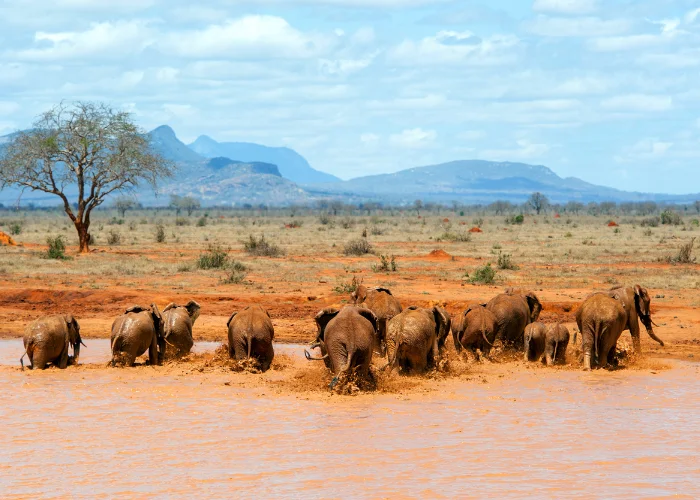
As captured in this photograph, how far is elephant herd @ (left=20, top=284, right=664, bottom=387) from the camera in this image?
1298cm

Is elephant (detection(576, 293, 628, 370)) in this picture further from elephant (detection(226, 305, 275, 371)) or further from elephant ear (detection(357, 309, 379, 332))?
elephant (detection(226, 305, 275, 371))

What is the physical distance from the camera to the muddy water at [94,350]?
53.3 ft

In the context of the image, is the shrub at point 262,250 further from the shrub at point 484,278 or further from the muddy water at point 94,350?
the muddy water at point 94,350

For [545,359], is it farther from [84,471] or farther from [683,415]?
[84,471]

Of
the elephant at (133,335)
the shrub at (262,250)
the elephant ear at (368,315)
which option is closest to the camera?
the elephant ear at (368,315)

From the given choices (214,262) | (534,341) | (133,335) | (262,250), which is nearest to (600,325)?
(534,341)

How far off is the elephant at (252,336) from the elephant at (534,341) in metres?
4.13

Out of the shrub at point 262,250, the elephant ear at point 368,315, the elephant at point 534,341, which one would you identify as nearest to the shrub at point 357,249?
the shrub at point 262,250

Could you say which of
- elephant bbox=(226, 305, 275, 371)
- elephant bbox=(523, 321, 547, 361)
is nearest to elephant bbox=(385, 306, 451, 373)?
elephant bbox=(226, 305, 275, 371)

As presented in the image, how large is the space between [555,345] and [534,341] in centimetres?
37

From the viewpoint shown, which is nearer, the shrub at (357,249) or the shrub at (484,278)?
the shrub at (484,278)

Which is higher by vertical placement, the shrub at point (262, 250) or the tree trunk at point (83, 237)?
the tree trunk at point (83, 237)

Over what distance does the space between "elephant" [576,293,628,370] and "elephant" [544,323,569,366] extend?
43 cm

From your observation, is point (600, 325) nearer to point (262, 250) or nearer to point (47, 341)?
point (47, 341)
